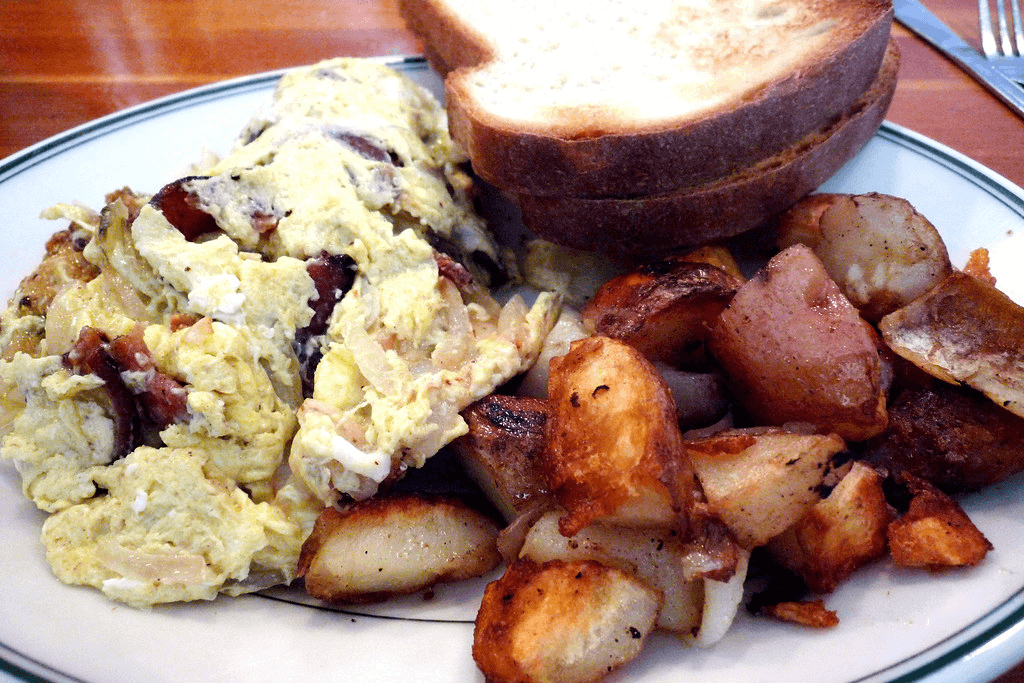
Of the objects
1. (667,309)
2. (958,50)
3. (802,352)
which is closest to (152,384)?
(667,309)

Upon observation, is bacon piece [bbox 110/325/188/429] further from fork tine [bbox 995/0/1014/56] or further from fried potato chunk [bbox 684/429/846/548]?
fork tine [bbox 995/0/1014/56]

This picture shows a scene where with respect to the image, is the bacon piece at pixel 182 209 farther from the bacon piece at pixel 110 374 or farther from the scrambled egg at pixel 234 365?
the bacon piece at pixel 110 374

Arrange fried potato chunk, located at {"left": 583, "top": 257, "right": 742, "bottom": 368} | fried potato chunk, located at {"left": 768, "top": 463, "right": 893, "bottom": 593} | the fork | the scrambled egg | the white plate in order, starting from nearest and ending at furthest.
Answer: the white plate, fried potato chunk, located at {"left": 768, "top": 463, "right": 893, "bottom": 593}, the scrambled egg, fried potato chunk, located at {"left": 583, "top": 257, "right": 742, "bottom": 368}, the fork

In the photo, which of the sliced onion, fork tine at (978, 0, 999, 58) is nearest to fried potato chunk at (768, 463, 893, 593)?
the sliced onion

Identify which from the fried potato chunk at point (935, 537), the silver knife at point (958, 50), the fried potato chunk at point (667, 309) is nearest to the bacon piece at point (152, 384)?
the fried potato chunk at point (667, 309)

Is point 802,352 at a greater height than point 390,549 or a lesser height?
greater

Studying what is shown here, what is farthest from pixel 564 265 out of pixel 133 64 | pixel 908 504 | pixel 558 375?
pixel 133 64

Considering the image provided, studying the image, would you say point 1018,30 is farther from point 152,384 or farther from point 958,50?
point 152,384
